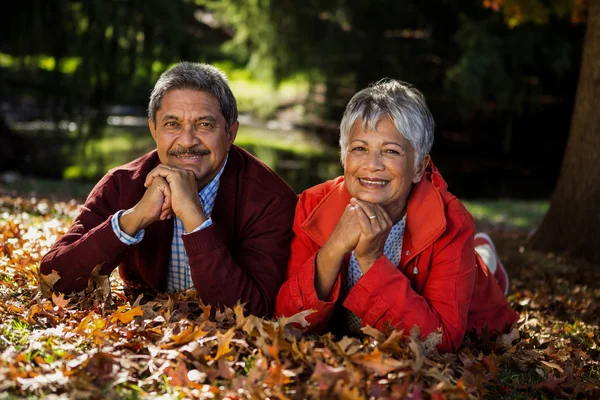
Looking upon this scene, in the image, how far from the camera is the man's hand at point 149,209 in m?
3.53

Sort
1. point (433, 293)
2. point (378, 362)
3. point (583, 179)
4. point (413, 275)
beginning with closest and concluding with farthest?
point (378, 362) < point (433, 293) < point (413, 275) < point (583, 179)

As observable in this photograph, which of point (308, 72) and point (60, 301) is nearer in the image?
point (60, 301)

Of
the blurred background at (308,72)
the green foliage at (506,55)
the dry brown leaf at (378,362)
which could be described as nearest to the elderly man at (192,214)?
the dry brown leaf at (378,362)

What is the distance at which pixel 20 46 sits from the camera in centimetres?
1306

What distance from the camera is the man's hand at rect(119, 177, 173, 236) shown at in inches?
139

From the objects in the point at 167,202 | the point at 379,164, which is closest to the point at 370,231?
the point at 379,164

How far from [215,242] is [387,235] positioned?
2.76 ft

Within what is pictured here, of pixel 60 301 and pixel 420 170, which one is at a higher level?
pixel 420 170

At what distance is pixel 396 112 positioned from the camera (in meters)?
3.47

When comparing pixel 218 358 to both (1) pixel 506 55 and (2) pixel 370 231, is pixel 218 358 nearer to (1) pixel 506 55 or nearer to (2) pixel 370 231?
(2) pixel 370 231

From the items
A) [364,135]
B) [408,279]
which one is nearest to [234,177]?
[364,135]

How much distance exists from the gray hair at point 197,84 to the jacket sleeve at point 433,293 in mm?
1190

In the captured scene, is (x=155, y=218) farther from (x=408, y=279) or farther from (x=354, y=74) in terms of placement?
(x=354, y=74)

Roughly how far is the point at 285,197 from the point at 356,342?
1.09 meters
